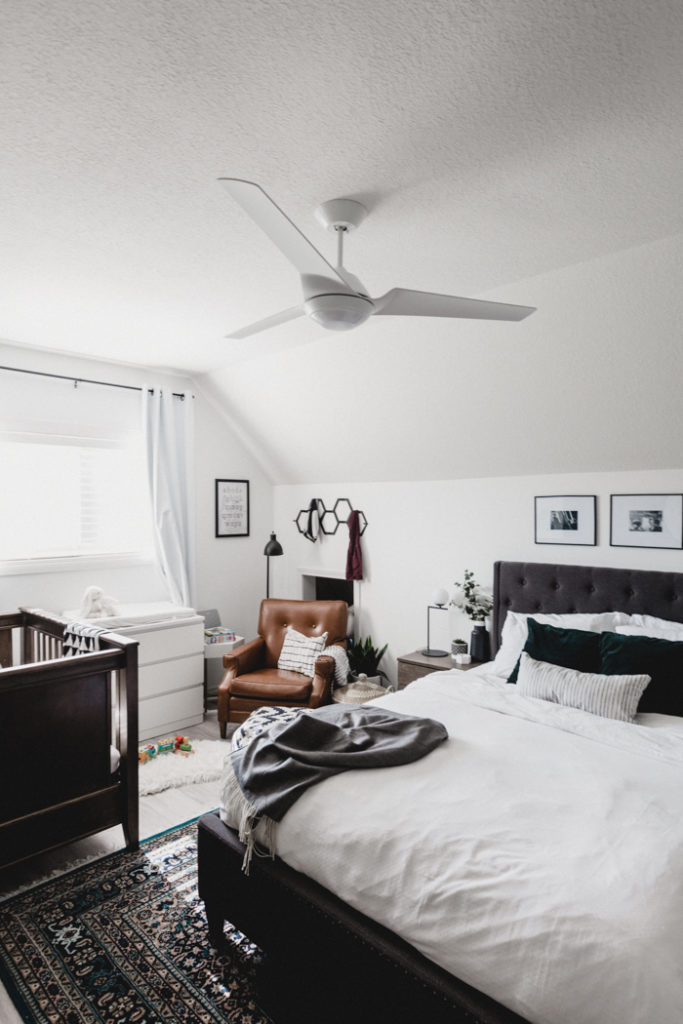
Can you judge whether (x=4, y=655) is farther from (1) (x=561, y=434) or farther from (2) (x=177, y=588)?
(1) (x=561, y=434)

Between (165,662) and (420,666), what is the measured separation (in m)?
1.73

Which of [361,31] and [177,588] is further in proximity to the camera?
[177,588]

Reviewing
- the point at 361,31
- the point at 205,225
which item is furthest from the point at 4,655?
the point at 361,31

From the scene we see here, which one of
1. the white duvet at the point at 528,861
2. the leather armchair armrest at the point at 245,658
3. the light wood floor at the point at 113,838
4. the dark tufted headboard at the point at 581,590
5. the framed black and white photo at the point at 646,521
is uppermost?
the framed black and white photo at the point at 646,521

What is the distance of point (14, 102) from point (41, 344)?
252 centimetres

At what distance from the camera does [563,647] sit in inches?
114

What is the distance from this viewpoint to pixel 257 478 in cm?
532

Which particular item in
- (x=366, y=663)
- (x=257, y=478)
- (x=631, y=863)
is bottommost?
(x=366, y=663)

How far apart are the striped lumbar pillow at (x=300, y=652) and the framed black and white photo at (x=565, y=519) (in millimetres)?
1681

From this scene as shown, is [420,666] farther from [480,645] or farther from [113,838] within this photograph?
[113,838]

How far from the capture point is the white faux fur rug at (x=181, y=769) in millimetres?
3246

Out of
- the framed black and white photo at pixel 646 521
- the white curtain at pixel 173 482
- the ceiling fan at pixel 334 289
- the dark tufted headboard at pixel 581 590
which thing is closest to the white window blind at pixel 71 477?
the white curtain at pixel 173 482

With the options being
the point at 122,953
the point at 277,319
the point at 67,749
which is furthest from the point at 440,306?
the point at 122,953

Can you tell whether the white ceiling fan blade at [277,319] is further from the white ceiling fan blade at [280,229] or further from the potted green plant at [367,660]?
the potted green plant at [367,660]
